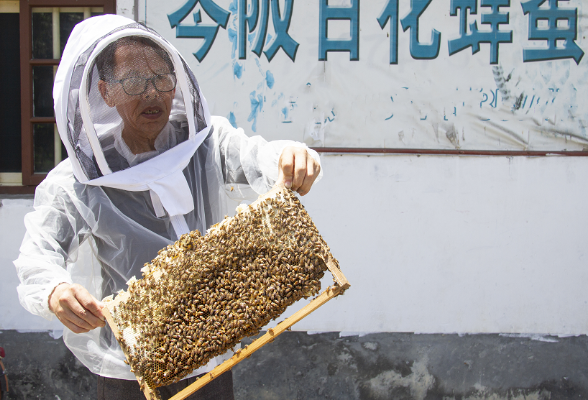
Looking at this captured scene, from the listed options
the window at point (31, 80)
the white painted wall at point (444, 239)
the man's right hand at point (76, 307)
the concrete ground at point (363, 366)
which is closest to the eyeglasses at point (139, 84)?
the man's right hand at point (76, 307)

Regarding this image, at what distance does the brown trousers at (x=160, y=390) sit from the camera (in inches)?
83.8

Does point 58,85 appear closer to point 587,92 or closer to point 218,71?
point 218,71

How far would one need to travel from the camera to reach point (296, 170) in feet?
6.16


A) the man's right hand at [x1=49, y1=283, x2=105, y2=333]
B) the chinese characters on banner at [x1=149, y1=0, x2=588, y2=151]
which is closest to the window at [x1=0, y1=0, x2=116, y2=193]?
the chinese characters on banner at [x1=149, y1=0, x2=588, y2=151]

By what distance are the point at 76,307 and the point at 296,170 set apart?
98 cm

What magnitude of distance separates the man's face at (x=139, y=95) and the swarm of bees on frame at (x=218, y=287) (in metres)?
0.60

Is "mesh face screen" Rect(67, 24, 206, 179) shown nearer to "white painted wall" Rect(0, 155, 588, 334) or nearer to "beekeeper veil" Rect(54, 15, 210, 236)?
"beekeeper veil" Rect(54, 15, 210, 236)

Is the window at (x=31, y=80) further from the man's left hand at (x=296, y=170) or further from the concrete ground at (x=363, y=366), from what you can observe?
the man's left hand at (x=296, y=170)

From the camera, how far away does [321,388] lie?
4.27 meters

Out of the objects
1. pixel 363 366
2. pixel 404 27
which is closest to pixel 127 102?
pixel 404 27

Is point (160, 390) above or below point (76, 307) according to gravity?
below

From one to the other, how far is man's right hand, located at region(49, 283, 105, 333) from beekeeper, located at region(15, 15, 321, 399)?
0.18 m

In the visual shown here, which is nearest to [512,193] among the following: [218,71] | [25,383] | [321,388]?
[321,388]

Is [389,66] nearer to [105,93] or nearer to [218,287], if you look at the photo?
[105,93]
